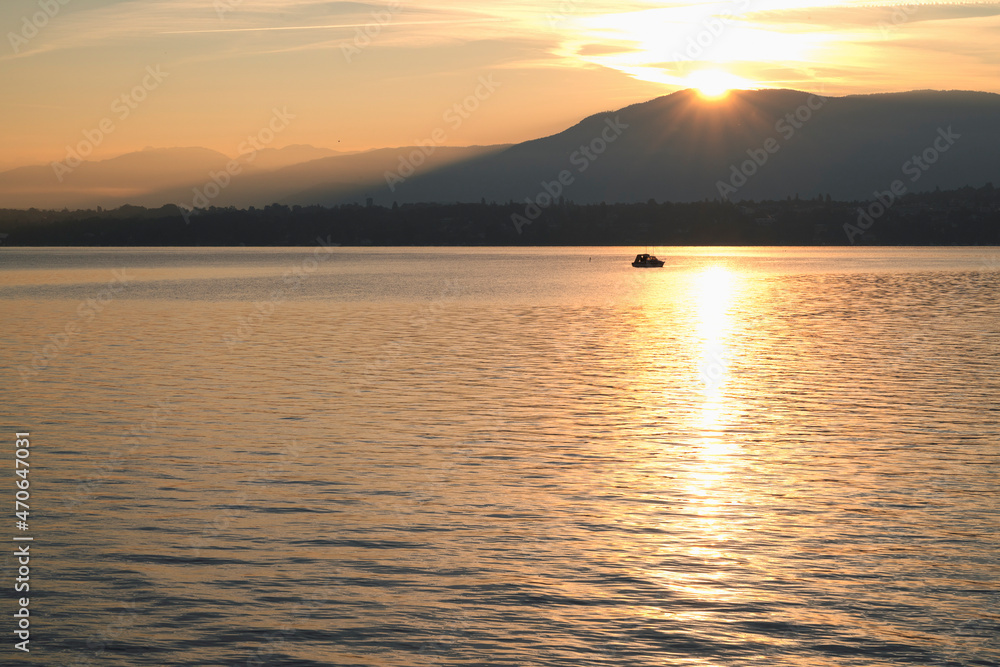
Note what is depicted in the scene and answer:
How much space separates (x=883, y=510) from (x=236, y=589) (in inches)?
553

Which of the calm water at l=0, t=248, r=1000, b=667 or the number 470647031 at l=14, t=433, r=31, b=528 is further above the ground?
the calm water at l=0, t=248, r=1000, b=667

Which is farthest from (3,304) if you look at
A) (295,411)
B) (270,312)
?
(295,411)

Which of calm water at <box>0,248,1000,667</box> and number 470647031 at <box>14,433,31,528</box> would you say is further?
number 470647031 at <box>14,433,31,528</box>

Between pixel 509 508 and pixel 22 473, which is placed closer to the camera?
pixel 509 508

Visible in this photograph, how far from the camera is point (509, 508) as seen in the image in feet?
80.4

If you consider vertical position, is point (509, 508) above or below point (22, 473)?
above

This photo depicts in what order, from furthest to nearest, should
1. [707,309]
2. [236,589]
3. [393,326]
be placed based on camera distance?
[707,309]
[393,326]
[236,589]

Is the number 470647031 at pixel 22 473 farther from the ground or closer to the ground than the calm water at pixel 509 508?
closer to the ground

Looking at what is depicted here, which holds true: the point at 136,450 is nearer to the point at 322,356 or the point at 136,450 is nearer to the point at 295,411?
the point at 295,411

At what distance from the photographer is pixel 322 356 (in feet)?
192

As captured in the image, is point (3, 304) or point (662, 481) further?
point (3, 304)

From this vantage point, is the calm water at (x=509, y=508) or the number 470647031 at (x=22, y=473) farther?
the number 470647031 at (x=22, y=473)

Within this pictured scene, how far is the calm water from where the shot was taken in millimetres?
16797

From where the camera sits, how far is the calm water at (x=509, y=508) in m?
16.8
